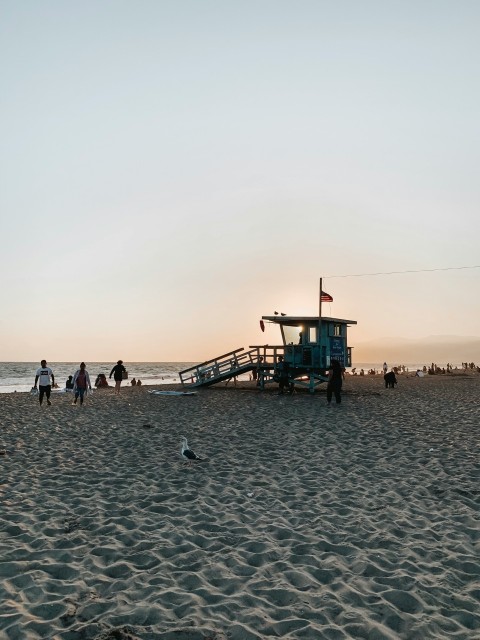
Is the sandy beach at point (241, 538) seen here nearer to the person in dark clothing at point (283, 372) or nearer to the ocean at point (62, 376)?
the person in dark clothing at point (283, 372)

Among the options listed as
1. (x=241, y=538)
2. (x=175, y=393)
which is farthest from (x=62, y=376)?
(x=241, y=538)

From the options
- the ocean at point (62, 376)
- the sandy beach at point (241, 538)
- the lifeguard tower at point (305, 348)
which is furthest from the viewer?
the ocean at point (62, 376)

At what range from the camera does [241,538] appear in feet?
22.9

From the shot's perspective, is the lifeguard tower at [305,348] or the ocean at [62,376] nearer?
the lifeguard tower at [305,348]

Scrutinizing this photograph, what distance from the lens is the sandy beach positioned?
192 inches

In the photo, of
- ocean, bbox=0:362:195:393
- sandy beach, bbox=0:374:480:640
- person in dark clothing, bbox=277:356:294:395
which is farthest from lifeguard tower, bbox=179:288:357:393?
ocean, bbox=0:362:195:393

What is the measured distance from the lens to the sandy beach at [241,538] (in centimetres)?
488

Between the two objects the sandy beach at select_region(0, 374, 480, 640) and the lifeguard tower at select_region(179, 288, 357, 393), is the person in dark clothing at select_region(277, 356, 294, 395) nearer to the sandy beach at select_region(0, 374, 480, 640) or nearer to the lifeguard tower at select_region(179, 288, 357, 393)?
the lifeguard tower at select_region(179, 288, 357, 393)

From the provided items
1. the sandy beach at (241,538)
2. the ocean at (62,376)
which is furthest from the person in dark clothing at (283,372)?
the ocean at (62,376)

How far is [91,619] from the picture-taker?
4809 mm

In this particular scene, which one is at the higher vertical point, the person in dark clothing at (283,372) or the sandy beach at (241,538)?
the person in dark clothing at (283,372)

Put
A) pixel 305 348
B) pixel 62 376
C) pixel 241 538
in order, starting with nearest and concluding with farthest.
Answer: pixel 241 538 < pixel 305 348 < pixel 62 376

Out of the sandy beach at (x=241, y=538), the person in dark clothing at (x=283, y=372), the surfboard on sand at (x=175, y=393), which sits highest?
the person in dark clothing at (x=283, y=372)

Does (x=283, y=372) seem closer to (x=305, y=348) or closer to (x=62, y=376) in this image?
(x=305, y=348)
